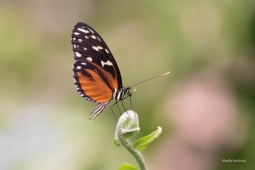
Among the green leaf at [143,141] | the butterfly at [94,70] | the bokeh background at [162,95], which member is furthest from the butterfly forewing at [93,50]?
the bokeh background at [162,95]

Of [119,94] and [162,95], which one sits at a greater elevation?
[119,94]

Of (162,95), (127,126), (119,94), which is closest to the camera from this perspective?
(127,126)

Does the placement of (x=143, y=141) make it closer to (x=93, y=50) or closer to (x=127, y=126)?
(x=127, y=126)

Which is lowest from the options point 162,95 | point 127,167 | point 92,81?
point 162,95

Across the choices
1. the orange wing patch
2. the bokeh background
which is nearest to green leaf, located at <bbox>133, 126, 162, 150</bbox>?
the orange wing patch

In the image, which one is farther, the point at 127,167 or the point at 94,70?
the point at 94,70

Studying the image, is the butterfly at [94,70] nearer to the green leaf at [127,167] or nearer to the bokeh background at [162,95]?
the green leaf at [127,167]

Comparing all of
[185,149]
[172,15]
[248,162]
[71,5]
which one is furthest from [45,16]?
[248,162]

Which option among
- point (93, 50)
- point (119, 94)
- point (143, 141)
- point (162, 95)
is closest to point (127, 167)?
point (143, 141)
